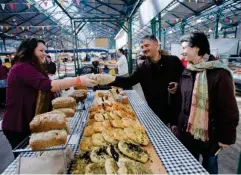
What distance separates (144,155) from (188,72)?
1075 mm

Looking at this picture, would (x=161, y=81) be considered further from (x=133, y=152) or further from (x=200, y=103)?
(x=133, y=152)

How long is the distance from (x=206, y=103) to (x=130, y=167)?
1.02 meters

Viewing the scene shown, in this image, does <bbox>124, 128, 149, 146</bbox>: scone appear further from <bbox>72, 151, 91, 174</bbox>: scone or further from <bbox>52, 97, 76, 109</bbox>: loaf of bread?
<bbox>52, 97, 76, 109</bbox>: loaf of bread

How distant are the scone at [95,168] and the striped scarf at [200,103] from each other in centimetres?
107

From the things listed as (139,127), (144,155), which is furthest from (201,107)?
(144,155)

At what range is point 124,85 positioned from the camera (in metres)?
2.53

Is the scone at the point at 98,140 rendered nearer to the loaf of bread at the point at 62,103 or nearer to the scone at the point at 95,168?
the scone at the point at 95,168

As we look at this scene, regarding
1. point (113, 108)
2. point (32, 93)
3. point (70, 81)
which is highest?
point (70, 81)

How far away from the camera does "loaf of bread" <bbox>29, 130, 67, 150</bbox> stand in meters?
0.99

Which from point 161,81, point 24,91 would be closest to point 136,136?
point 24,91

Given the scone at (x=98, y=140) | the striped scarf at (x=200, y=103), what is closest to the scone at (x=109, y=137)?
the scone at (x=98, y=140)

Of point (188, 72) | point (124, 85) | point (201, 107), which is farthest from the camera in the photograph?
point (124, 85)

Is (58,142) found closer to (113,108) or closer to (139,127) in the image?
(139,127)

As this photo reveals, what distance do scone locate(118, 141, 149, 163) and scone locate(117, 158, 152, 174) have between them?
5cm
